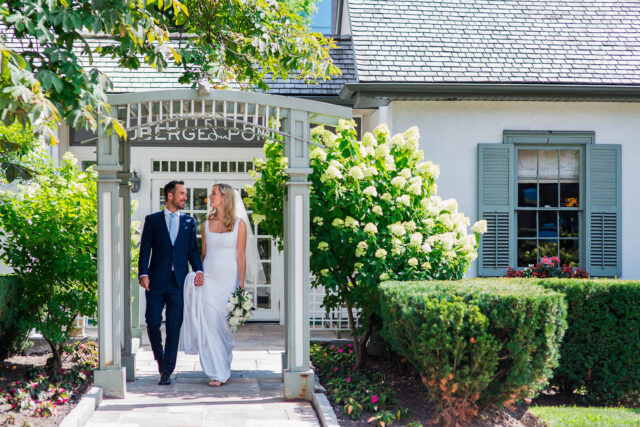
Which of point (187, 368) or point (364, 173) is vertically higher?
point (364, 173)

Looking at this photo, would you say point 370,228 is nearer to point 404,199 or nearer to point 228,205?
point 404,199

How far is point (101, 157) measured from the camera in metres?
6.65

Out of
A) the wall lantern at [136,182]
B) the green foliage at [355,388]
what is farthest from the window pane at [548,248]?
the wall lantern at [136,182]

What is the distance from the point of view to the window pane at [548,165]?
10547 millimetres

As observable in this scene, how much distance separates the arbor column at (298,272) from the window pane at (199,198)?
207 inches

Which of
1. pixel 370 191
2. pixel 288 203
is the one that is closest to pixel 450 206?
pixel 370 191

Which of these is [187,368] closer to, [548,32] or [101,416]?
[101,416]

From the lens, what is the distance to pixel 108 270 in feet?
21.9

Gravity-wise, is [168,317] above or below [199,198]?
below

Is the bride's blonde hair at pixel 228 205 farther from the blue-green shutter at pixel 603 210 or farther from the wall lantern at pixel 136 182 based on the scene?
the blue-green shutter at pixel 603 210

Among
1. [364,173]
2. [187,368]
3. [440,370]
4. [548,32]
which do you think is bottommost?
[187,368]

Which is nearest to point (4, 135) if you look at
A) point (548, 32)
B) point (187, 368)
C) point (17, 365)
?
point (17, 365)

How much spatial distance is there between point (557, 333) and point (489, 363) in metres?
0.70

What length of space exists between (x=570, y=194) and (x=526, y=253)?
1087mm
